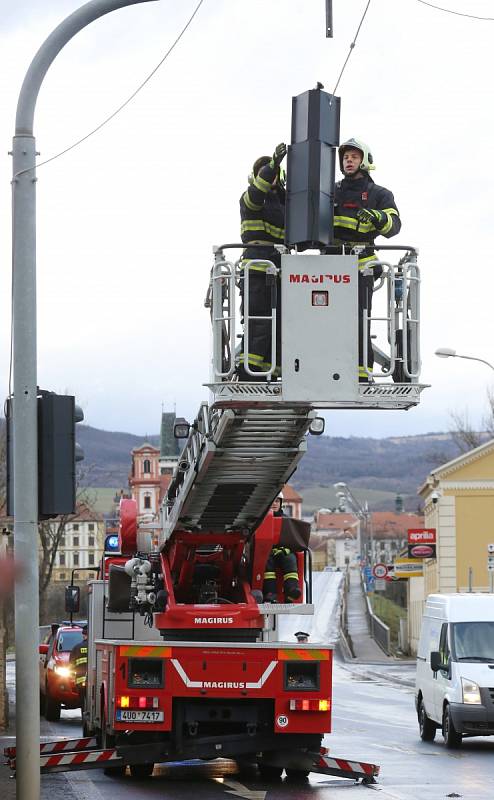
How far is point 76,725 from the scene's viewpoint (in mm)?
26203

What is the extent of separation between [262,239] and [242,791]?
594cm

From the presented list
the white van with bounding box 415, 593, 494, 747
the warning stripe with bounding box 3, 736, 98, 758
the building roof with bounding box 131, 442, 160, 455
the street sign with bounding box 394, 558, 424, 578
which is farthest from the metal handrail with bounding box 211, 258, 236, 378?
the building roof with bounding box 131, 442, 160, 455

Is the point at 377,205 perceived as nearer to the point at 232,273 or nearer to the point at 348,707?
the point at 232,273

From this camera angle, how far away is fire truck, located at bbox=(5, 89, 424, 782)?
1106 cm

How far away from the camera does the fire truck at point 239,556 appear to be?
36.3ft

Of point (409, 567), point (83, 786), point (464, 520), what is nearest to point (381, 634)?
point (409, 567)

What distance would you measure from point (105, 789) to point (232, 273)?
6.47 m

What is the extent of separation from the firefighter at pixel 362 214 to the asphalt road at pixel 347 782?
5.51m

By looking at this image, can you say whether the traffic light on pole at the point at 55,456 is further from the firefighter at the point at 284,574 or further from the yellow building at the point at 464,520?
the yellow building at the point at 464,520

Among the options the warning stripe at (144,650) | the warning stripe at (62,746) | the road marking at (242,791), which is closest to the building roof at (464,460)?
the warning stripe at (62,746)

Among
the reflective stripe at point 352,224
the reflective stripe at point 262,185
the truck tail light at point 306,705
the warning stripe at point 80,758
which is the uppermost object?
the reflective stripe at point 262,185

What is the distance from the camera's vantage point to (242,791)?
1505 cm

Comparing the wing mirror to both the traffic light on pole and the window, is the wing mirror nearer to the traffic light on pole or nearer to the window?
the window

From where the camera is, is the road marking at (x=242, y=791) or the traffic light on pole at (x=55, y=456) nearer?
the traffic light on pole at (x=55, y=456)
